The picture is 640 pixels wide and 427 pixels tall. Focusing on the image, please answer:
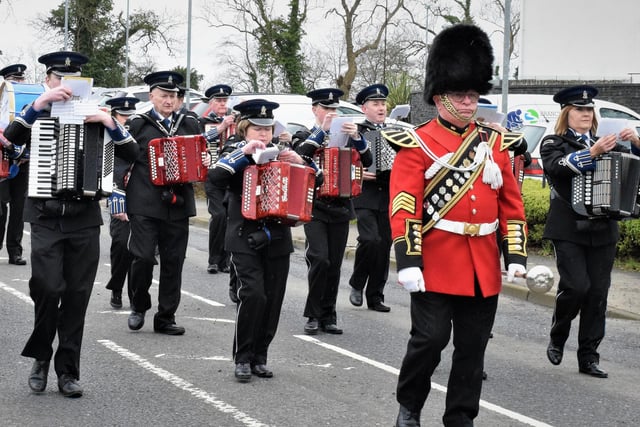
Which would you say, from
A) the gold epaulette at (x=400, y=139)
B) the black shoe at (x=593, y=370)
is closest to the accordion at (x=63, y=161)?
the gold epaulette at (x=400, y=139)

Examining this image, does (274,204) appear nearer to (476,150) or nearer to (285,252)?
(285,252)

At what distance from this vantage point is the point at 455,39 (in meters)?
6.43

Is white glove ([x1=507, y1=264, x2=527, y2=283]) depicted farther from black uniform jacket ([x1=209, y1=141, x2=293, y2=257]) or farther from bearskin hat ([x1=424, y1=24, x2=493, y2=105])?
black uniform jacket ([x1=209, y1=141, x2=293, y2=257])

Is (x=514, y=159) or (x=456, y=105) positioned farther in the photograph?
(x=514, y=159)

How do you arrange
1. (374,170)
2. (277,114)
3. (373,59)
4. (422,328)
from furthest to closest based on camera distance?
1. (373,59)
2. (277,114)
3. (374,170)
4. (422,328)

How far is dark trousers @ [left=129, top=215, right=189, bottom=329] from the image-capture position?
32.2 feet

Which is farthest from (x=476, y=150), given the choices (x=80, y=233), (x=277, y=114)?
(x=277, y=114)

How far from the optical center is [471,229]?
6355 mm

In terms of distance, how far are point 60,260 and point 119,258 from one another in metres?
4.02

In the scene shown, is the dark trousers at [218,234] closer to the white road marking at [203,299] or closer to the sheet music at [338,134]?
the white road marking at [203,299]

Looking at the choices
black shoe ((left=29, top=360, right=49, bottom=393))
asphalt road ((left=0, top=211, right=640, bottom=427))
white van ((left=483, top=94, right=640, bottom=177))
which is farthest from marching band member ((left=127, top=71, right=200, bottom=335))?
white van ((left=483, top=94, right=640, bottom=177))

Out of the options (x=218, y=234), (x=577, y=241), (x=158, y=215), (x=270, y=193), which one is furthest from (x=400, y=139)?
(x=218, y=234)

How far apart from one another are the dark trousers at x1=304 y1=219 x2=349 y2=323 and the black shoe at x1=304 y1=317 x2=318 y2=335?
0.06m

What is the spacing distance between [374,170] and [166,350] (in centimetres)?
291
